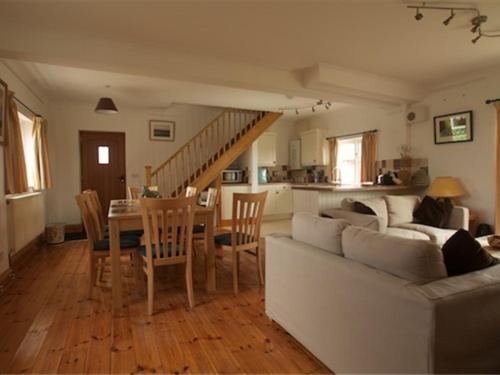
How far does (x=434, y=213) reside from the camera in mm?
3947

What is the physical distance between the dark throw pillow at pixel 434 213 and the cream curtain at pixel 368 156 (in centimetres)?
186

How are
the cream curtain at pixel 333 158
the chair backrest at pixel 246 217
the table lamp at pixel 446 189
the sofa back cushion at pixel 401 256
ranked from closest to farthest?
the sofa back cushion at pixel 401 256
the chair backrest at pixel 246 217
the table lamp at pixel 446 189
the cream curtain at pixel 333 158

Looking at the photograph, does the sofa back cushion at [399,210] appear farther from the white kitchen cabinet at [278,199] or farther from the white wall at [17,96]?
the white wall at [17,96]

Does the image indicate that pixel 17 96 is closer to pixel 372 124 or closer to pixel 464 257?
pixel 464 257

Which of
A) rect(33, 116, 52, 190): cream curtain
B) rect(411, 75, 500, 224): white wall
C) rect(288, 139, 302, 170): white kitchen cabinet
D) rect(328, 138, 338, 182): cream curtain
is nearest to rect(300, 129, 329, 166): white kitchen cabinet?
rect(328, 138, 338, 182): cream curtain

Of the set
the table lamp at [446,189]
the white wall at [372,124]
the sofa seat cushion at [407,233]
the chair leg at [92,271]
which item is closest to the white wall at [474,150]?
the table lamp at [446,189]

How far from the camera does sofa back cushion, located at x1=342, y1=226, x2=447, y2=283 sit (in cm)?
137

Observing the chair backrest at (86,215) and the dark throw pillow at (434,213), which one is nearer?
the chair backrest at (86,215)

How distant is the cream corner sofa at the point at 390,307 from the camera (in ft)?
3.94

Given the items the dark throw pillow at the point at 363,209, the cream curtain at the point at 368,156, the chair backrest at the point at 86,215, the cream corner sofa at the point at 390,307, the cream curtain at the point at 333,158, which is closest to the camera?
the cream corner sofa at the point at 390,307

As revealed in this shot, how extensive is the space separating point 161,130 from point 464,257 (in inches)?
245

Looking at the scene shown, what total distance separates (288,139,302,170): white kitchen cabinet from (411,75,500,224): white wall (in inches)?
131

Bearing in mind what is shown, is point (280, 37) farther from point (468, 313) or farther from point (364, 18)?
point (468, 313)

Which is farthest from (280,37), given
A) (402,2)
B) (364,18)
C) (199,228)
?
(199,228)
